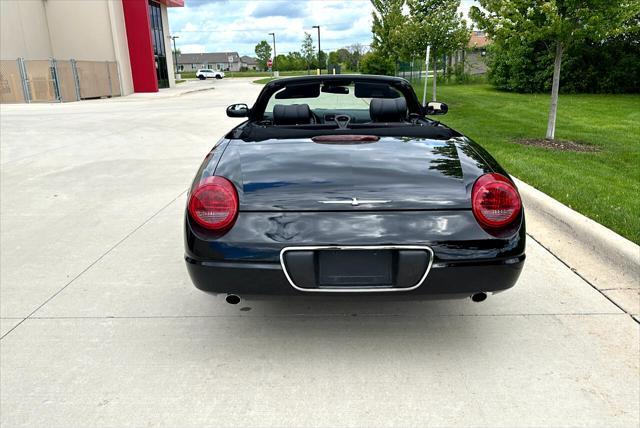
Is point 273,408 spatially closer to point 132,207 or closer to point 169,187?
point 132,207

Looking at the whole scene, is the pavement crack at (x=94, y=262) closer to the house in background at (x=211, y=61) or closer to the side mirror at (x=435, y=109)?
the side mirror at (x=435, y=109)

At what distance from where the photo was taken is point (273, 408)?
2.42 metres

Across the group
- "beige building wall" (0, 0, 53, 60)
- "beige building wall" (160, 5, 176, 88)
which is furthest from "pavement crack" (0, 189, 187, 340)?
"beige building wall" (160, 5, 176, 88)

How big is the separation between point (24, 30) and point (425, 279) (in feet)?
108

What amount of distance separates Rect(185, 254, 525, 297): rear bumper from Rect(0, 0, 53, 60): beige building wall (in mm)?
29587

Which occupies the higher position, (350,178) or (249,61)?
(249,61)

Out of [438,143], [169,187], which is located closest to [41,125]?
[169,187]

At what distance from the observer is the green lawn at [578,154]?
5.18m

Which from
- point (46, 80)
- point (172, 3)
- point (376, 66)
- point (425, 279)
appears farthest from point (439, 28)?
point (172, 3)

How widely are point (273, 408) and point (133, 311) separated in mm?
1431

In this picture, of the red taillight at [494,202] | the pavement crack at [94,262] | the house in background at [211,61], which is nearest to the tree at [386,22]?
the pavement crack at [94,262]

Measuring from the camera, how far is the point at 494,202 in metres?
2.59

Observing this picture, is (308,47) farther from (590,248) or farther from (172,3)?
(590,248)

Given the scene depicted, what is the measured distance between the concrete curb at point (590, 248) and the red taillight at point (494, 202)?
133 cm
